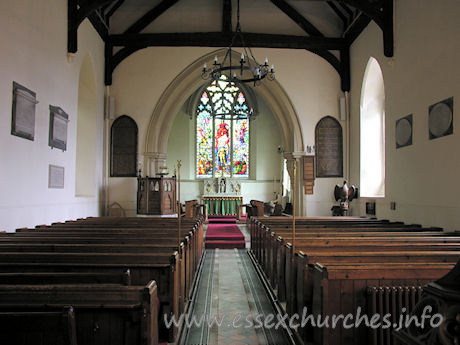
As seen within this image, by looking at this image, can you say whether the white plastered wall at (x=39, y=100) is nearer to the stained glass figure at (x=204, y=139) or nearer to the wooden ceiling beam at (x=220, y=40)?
the wooden ceiling beam at (x=220, y=40)

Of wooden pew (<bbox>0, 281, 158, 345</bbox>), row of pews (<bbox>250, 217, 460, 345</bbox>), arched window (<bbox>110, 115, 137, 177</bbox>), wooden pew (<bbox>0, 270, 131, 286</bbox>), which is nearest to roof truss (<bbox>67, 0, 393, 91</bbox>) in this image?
arched window (<bbox>110, 115, 137, 177</bbox>)

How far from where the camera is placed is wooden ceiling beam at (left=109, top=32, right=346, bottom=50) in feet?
35.4

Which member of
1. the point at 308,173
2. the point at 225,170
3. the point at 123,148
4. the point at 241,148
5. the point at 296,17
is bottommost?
the point at 308,173

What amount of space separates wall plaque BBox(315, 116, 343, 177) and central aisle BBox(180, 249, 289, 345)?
547cm

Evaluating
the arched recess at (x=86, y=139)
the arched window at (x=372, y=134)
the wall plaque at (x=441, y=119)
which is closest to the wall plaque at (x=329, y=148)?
the arched window at (x=372, y=134)

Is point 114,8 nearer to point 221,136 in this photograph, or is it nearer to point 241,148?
point 221,136

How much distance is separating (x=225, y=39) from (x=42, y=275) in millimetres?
9537

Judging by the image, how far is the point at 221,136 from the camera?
1602 cm

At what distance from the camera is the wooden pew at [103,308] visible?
72.7 inches

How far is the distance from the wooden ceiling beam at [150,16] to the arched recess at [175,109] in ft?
5.26

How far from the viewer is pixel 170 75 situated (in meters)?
11.1

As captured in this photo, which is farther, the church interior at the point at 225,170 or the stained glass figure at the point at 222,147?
the stained glass figure at the point at 222,147

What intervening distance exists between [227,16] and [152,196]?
525cm

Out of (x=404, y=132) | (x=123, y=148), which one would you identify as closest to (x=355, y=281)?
(x=404, y=132)
